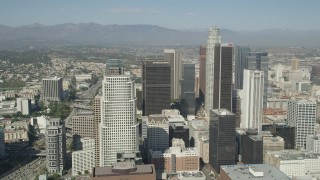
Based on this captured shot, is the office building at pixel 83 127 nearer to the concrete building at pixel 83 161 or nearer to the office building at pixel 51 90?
the concrete building at pixel 83 161

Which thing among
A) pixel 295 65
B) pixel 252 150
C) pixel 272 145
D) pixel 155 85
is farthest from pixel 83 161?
pixel 295 65

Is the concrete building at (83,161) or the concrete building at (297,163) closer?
the concrete building at (297,163)

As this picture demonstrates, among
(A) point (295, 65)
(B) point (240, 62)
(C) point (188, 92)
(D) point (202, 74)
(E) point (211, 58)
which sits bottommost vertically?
(C) point (188, 92)

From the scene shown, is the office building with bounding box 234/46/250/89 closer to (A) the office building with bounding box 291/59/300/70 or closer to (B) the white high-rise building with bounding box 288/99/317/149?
(B) the white high-rise building with bounding box 288/99/317/149

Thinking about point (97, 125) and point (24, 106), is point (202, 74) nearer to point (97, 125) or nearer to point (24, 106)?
point (24, 106)

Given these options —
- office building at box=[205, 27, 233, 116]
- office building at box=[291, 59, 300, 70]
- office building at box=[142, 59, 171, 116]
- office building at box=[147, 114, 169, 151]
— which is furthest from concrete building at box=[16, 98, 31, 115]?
office building at box=[291, 59, 300, 70]

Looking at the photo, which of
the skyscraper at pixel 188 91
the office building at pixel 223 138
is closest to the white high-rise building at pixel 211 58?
the skyscraper at pixel 188 91

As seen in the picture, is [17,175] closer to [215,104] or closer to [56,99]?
[215,104]

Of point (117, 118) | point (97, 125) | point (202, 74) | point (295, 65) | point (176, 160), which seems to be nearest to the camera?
point (117, 118)
